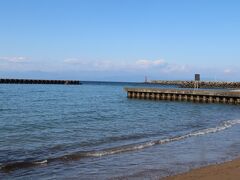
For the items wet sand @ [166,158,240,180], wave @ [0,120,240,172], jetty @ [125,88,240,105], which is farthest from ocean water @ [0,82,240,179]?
jetty @ [125,88,240,105]

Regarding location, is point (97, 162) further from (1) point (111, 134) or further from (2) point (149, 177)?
(1) point (111, 134)

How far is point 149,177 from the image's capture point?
451 inches

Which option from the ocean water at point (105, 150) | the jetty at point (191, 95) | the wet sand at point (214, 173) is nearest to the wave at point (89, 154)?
the ocean water at point (105, 150)

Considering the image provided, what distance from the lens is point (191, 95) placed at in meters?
52.1

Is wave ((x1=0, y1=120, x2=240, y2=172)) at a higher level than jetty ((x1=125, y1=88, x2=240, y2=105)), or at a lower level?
lower

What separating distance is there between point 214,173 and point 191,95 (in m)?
41.3

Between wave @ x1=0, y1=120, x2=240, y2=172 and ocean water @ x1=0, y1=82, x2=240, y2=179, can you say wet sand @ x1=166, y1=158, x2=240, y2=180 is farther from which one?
wave @ x1=0, y1=120, x2=240, y2=172

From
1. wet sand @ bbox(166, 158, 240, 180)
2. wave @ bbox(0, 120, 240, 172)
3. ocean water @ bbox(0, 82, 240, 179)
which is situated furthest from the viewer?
wave @ bbox(0, 120, 240, 172)

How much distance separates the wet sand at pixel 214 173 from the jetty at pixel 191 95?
121 ft

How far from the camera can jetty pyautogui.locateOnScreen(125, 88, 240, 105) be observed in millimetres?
48531

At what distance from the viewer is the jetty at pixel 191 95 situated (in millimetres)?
48531

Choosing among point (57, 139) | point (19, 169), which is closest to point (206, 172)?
point (19, 169)

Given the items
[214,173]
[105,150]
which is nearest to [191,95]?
[105,150]

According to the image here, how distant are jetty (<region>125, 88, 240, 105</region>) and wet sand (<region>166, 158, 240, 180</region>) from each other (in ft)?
121
